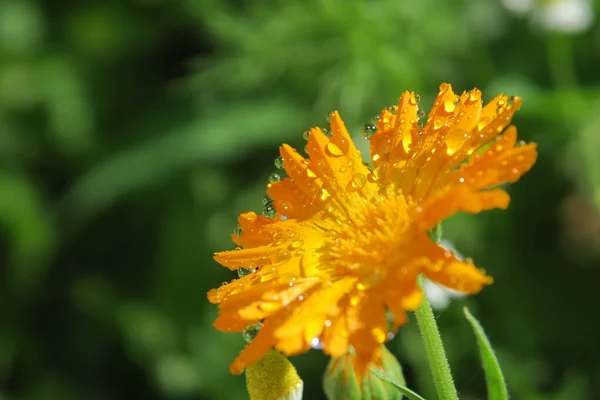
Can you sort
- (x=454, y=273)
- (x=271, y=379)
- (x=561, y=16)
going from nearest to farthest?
(x=454, y=273)
(x=271, y=379)
(x=561, y=16)

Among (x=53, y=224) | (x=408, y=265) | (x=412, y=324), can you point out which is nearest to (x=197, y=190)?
(x=53, y=224)

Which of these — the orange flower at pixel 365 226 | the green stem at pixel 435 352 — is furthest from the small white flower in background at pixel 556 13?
the green stem at pixel 435 352

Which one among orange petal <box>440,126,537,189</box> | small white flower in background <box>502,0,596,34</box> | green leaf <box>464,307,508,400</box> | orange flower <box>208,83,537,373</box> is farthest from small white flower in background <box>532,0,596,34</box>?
green leaf <box>464,307,508,400</box>

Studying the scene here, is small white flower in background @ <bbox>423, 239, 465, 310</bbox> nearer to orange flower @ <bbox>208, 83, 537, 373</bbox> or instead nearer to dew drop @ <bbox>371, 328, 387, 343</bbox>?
orange flower @ <bbox>208, 83, 537, 373</bbox>

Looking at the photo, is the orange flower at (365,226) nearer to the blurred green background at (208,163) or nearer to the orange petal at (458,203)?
the orange petal at (458,203)

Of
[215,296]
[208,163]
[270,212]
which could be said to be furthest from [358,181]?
[208,163]

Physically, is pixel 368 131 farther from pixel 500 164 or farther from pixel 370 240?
pixel 500 164

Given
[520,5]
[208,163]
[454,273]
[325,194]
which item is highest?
[520,5]
